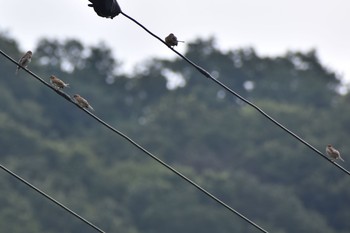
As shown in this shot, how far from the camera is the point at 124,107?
88.9m

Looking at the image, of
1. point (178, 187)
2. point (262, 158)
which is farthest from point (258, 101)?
point (178, 187)

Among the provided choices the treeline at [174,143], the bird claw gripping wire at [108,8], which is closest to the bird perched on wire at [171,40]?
the bird claw gripping wire at [108,8]

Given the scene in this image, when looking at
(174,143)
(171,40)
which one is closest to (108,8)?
(171,40)

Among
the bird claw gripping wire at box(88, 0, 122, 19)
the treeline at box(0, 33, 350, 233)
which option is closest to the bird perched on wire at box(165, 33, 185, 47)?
the bird claw gripping wire at box(88, 0, 122, 19)

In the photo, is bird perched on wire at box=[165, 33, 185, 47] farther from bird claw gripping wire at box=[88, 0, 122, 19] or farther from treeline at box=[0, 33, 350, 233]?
treeline at box=[0, 33, 350, 233]

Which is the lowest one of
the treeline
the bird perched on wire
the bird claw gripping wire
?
the bird claw gripping wire

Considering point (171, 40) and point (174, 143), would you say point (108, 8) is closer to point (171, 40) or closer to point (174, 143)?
point (171, 40)

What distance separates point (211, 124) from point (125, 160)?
24.3 ft

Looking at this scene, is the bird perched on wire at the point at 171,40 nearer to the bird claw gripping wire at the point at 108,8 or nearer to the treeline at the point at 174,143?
the bird claw gripping wire at the point at 108,8

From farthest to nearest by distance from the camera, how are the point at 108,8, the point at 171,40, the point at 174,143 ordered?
the point at 174,143, the point at 171,40, the point at 108,8

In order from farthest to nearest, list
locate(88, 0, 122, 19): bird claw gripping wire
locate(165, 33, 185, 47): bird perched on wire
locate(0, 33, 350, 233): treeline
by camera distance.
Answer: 1. locate(0, 33, 350, 233): treeline
2. locate(165, 33, 185, 47): bird perched on wire
3. locate(88, 0, 122, 19): bird claw gripping wire

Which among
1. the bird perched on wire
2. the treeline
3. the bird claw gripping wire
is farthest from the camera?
the treeline

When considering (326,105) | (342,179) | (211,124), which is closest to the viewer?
(342,179)

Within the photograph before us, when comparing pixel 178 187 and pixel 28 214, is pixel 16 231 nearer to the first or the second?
pixel 28 214
